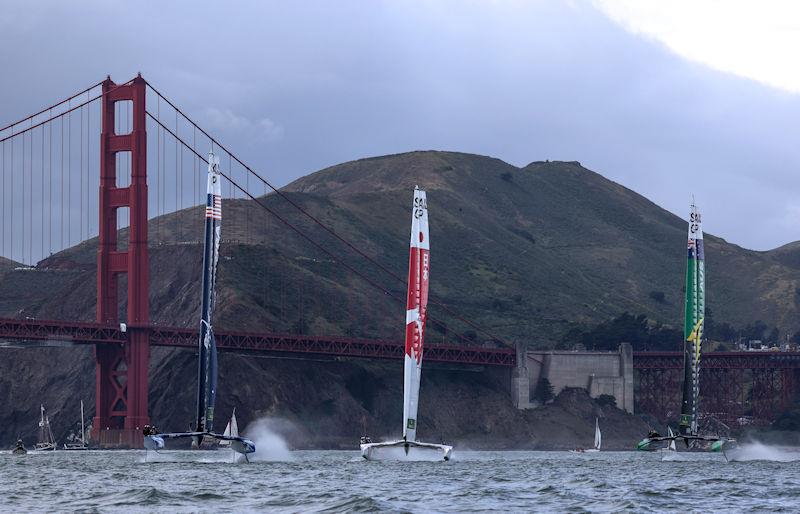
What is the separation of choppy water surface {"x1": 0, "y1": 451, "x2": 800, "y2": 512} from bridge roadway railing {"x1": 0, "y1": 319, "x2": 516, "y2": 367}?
151 feet

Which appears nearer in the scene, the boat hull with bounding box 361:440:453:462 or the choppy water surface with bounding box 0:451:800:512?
the choppy water surface with bounding box 0:451:800:512

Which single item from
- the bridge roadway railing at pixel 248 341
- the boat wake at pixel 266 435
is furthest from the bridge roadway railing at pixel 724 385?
the boat wake at pixel 266 435

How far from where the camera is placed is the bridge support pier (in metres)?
122

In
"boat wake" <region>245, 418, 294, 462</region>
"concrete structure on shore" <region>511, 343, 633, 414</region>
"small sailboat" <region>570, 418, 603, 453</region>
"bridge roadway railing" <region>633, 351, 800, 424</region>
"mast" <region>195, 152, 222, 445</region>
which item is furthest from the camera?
"bridge roadway railing" <region>633, 351, 800, 424</region>

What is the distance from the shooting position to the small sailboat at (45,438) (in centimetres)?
12219

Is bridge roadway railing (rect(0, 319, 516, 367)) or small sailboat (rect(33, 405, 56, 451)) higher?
bridge roadway railing (rect(0, 319, 516, 367))

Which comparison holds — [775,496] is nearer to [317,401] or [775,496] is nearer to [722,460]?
[722,460]

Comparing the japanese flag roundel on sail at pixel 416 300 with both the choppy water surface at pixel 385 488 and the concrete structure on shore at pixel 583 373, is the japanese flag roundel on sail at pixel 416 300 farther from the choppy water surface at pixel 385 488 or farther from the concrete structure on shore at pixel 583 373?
the concrete structure on shore at pixel 583 373

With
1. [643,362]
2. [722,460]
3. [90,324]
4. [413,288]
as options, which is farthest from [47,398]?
[413,288]

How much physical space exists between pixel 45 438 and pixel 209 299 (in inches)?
2490

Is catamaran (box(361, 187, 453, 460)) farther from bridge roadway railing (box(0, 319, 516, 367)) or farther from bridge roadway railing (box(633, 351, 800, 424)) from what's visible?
bridge roadway railing (box(633, 351, 800, 424))

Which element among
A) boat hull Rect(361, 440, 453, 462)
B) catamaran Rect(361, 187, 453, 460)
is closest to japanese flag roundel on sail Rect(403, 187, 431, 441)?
catamaran Rect(361, 187, 453, 460)

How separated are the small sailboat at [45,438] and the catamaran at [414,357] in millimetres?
56387

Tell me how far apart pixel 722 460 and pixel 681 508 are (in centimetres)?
4736
